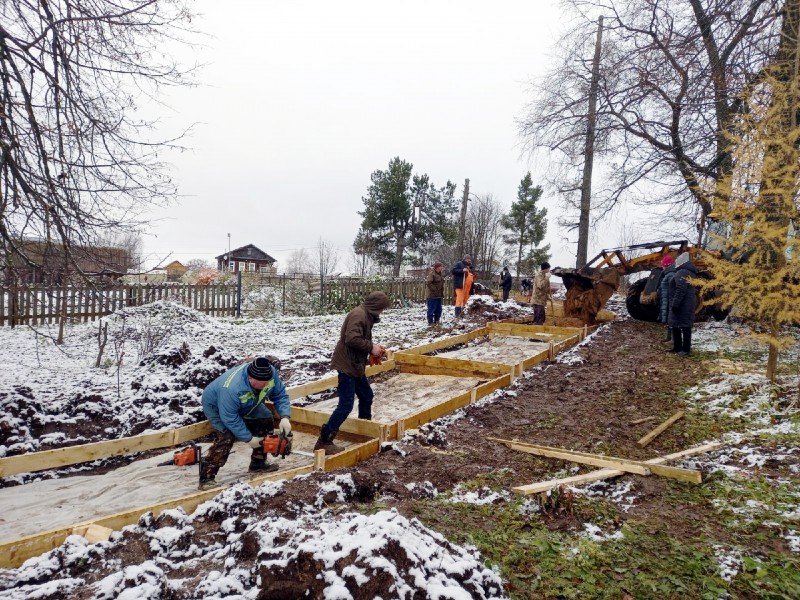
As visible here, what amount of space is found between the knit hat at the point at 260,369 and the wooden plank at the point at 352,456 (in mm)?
939

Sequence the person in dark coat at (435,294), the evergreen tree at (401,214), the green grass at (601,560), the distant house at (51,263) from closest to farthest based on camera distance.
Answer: the green grass at (601,560), the distant house at (51,263), the person in dark coat at (435,294), the evergreen tree at (401,214)

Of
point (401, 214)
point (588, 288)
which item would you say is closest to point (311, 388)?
point (588, 288)

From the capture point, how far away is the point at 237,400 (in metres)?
4.60

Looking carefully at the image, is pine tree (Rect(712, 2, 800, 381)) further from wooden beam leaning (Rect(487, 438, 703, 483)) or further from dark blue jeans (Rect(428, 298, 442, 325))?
dark blue jeans (Rect(428, 298, 442, 325))

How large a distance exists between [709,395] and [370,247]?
89.6 ft

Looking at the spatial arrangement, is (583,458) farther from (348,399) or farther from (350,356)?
(350,356)

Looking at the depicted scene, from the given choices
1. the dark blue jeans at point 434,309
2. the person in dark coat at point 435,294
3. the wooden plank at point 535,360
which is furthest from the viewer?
the dark blue jeans at point 434,309

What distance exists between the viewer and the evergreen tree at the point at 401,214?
3152 cm

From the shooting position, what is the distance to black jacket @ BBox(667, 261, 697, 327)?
27.8 ft

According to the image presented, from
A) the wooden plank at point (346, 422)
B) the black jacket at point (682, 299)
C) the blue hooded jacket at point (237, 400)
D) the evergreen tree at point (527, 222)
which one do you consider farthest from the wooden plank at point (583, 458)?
the evergreen tree at point (527, 222)

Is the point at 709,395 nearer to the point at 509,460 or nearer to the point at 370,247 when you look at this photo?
the point at 509,460

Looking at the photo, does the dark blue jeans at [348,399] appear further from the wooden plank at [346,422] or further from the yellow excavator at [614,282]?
the yellow excavator at [614,282]

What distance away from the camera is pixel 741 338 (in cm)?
688

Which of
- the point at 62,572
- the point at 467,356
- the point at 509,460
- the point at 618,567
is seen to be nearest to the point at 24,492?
the point at 62,572
